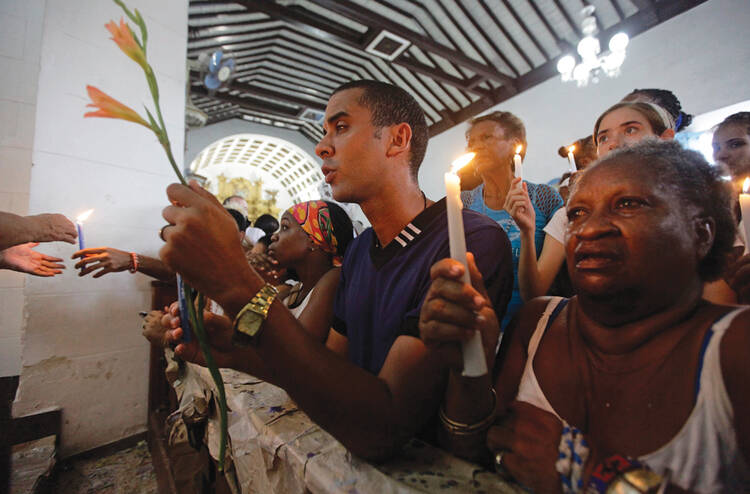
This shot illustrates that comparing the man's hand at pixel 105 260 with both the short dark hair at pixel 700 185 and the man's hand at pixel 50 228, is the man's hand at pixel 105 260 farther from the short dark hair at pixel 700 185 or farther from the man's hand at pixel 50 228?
the short dark hair at pixel 700 185

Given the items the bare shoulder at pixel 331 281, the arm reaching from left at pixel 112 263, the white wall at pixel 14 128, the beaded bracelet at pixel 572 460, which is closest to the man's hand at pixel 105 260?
the arm reaching from left at pixel 112 263

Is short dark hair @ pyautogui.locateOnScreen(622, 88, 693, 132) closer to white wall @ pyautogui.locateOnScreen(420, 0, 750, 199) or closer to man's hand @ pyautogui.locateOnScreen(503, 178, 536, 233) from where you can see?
man's hand @ pyautogui.locateOnScreen(503, 178, 536, 233)

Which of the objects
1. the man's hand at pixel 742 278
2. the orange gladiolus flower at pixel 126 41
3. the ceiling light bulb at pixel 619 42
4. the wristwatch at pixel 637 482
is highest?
the ceiling light bulb at pixel 619 42

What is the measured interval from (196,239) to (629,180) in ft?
3.25

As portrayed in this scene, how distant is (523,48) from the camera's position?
716 cm

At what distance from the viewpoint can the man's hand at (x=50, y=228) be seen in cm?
212

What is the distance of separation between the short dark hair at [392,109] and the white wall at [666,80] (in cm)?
552

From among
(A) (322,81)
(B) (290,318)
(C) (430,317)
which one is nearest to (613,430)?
(C) (430,317)

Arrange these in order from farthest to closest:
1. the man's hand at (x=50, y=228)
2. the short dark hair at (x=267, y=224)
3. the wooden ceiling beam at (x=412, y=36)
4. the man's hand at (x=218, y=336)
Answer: the wooden ceiling beam at (x=412, y=36) → the short dark hair at (x=267, y=224) → the man's hand at (x=50, y=228) → the man's hand at (x=218, y=336)

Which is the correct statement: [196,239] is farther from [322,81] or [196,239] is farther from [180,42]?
[322,81]

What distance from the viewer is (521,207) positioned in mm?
1496

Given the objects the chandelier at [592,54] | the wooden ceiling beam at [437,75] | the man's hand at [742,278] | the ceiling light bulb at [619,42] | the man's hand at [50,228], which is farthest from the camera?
the wooden ceiling beam at [437,75]

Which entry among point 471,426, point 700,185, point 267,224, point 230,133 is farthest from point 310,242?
point 230,133

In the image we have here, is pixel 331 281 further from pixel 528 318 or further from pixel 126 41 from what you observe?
pixel 126 41
